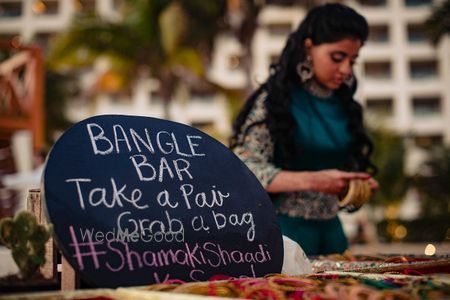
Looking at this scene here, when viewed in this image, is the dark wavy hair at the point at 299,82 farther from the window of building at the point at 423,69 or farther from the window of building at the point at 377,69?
the window of building at the point at 423,69

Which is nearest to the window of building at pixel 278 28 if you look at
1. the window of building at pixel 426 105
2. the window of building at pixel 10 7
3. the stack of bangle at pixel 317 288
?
the window of building at pixel 426 105

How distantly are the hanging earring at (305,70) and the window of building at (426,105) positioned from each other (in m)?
40.9

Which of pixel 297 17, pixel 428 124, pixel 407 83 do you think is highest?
pixel 297 17

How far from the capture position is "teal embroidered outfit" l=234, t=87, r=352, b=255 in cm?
260

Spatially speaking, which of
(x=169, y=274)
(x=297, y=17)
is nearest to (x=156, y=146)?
(x=169, y=274)

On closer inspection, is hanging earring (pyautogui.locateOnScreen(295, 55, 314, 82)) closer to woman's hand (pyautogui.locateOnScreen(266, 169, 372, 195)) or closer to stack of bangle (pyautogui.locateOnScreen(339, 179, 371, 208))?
woman's hand (pyautogui.locateOnScreen(266, 169, 372, 195))

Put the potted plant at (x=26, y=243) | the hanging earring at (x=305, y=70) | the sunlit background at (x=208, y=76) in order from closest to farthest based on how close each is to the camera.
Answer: the potted plant at (x=26, y=243), the hanging earring at (x=305, y=70), the sunlit background at (x=208, y=76)

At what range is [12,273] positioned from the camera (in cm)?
141

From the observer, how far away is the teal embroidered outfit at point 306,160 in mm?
2596

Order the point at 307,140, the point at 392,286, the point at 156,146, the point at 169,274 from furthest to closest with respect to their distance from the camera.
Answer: the point at 307,140, the point at 156,146, the point at 169,274, the point at 392,286

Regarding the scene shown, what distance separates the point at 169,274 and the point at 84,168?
1.14 ft

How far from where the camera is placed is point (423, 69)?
140ft

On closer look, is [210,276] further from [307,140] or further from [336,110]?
[336,110]

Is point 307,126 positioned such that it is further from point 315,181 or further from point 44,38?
point 44,38
